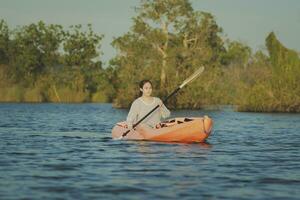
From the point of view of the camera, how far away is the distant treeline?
4571cm

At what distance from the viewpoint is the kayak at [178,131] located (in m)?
17.3

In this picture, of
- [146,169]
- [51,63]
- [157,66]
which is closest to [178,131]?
[146,169]

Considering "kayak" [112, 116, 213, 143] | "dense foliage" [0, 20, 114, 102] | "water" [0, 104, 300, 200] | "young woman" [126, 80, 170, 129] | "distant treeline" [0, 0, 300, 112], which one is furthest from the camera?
"dense foliage" [0, 20, 114, 102]

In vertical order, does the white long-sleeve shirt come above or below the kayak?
above

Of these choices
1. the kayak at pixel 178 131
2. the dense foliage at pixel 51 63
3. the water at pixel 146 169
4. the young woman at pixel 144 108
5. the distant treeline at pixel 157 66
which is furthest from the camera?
the dense foliage at pixel 51 63

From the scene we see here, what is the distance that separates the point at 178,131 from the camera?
1745 cm

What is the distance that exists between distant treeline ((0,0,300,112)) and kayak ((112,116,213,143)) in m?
26.4

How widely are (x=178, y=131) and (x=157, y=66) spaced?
126 ft

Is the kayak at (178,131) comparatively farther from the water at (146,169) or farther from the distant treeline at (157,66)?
the distant treeline at (157,66)

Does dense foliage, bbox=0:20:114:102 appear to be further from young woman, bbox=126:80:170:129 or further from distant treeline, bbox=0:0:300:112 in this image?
young woman, bbox=126:80:170:129

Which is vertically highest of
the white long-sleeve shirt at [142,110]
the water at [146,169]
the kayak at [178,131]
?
the white long-sleeve shirt at [142,110]

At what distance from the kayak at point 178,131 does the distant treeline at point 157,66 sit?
2644 centimetres

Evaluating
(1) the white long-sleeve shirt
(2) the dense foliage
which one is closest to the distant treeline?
(2) the dense foliage

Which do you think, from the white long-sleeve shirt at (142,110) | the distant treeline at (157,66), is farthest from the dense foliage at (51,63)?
the white long-sleeve shirt at (142,110)
